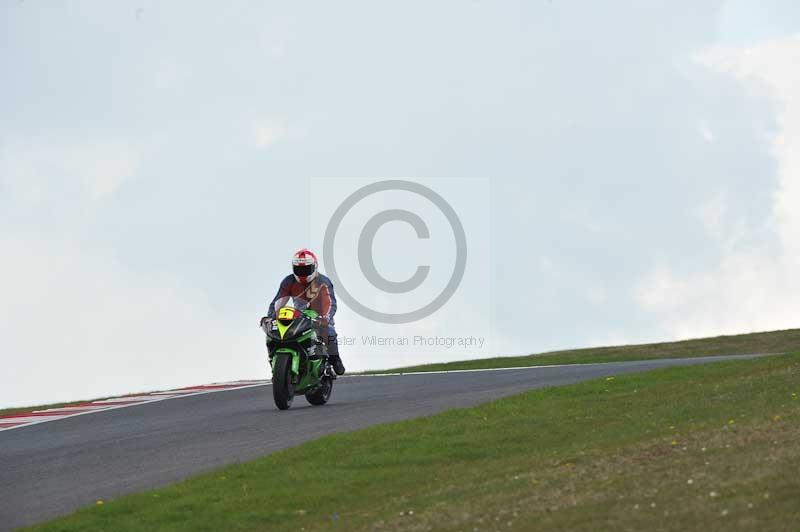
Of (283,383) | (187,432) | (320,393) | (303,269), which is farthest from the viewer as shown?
(320,393)

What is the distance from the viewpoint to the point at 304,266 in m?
19.5

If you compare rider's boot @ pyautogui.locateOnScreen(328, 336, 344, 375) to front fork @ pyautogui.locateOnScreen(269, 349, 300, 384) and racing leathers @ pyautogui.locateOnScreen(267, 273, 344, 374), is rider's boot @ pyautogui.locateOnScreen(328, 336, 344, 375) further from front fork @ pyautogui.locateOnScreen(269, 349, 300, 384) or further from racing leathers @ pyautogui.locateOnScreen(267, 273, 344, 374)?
front fork @ pyautogui.locateOnScreen(269, 349, 300, 384)

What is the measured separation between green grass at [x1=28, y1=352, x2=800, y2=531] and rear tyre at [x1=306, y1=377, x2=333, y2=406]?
354cm

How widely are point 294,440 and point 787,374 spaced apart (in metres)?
6.74

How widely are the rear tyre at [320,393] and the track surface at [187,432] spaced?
27cm

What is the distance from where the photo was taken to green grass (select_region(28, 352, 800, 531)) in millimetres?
9438

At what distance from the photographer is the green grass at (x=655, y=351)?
30.7 m

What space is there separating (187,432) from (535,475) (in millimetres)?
7749

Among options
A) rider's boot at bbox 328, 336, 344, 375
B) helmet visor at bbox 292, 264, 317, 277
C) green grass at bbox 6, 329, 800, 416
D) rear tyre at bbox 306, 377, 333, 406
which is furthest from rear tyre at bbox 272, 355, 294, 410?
A: green grass at bbox 6, 329, 800, 416

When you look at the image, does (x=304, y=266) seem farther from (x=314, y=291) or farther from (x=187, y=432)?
(x=187, y=432)

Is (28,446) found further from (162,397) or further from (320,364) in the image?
(162,397)

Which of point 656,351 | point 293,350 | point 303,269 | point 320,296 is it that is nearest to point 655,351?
point 656,351

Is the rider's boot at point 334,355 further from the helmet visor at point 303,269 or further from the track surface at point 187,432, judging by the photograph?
the helmet visor at point 303,269

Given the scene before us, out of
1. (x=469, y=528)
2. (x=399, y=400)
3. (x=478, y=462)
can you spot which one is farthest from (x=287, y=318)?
(x=469, y=528)
